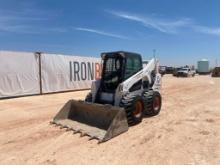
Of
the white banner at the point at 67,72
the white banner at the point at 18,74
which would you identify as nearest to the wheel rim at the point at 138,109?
the white banner at the point at 18,74

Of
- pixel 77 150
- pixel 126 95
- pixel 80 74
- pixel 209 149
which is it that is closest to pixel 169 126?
pixel 126 95

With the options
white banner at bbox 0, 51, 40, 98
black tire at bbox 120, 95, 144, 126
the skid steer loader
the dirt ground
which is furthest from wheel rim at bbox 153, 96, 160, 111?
white banner at bbox 0, 51, 40, 98

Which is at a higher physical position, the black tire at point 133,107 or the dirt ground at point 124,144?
the black tire at point 133,107

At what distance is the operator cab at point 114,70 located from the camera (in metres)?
7.82

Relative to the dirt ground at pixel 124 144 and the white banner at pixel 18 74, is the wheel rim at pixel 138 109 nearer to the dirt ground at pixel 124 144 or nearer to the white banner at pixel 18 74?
the dirt ground at pixel 124 144

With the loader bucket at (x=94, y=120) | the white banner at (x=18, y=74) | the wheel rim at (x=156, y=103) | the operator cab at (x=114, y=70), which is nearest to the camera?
the loader bucket at (x=94, y=120)

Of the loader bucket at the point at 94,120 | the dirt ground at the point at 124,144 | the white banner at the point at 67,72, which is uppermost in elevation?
the white banner at the point at 67,72

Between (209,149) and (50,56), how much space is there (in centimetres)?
1370

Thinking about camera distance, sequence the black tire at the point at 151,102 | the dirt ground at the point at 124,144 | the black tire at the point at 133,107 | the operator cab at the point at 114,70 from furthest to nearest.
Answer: the black tire at the point at 151,102
the operator cab at the point at 114,70
the black tire at the point at 133,107
the dirt ground at the point at 124,144

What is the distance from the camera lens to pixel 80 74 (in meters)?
19.6

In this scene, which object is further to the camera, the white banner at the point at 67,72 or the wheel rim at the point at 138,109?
the white banner at the point at 67,72

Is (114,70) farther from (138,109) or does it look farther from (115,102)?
(138,109)

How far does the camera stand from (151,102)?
859 cm

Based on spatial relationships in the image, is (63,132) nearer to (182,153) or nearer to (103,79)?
(103,79)
